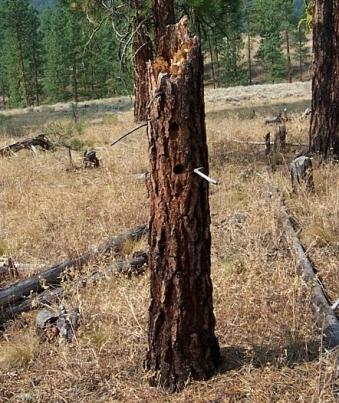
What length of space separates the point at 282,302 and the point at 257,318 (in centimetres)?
28

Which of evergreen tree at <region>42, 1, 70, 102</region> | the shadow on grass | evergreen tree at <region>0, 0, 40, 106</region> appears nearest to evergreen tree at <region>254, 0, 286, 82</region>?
evergreen tree at <region>42, 1, 70, 102</region>

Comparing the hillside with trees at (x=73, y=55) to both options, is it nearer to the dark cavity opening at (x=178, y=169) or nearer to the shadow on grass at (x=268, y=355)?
the shadow on grass at (x=268, y=355)

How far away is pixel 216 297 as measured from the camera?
4.29 m

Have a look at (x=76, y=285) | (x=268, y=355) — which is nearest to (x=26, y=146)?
(x=76, y=285)

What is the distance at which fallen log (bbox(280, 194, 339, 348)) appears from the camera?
11.8 feet

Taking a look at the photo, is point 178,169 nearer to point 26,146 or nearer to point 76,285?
point 76,285

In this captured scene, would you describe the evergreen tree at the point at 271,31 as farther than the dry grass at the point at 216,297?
Yes

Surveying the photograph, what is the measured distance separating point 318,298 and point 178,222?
1.53 metres

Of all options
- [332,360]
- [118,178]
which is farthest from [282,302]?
[118,178]

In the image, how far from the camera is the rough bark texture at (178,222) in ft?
9.75

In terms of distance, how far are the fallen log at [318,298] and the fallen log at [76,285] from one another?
1369 mm

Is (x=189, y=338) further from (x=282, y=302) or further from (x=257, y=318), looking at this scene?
(x=282, y=302)

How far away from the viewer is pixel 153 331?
3.29 m

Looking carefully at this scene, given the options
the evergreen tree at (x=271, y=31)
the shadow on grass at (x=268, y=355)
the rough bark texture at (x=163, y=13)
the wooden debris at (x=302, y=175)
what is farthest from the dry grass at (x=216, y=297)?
the evergreen tree at (x=271, y=31)
